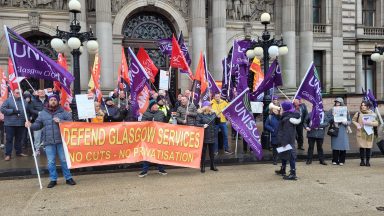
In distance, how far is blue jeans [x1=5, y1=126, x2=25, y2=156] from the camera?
35.5ft

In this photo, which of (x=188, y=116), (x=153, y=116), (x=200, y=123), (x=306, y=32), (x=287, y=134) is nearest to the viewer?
(x=287, y=134)

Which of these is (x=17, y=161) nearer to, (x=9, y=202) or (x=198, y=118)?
(x=9, y=202)

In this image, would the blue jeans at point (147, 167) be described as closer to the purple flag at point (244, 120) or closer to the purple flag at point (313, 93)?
the purple flag at point (244, 120)

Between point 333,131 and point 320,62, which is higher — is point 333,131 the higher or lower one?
the lower one

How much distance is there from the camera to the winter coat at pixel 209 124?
9664 millimetres

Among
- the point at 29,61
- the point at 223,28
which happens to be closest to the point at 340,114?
the point at 29,61

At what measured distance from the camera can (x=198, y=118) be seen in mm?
9844

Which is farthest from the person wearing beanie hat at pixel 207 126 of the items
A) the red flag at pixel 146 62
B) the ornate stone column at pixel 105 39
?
the ornate stone column at pixel 105 39

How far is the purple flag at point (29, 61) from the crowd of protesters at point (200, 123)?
1.87ft

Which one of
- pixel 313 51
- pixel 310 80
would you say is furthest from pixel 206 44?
pixel 310 80

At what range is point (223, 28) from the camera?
22688 millimetres

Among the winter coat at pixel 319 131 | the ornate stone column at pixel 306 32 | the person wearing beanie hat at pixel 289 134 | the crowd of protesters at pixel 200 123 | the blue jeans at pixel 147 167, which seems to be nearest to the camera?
the crowd of protesters at pixel 200 123

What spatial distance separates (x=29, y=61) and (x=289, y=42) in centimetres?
1933

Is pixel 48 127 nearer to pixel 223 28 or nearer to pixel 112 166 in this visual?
pixel 112 166
